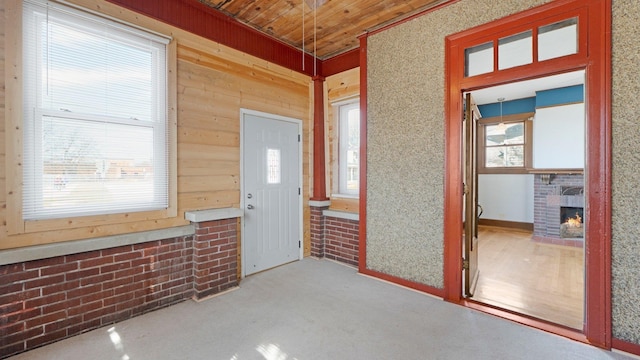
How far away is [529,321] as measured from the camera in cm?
243

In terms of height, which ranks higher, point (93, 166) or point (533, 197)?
point (93, 166)

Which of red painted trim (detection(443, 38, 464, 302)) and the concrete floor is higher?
red painted trim (detection(443, 38, 464, 302))

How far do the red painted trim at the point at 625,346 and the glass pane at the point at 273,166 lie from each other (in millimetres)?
3521

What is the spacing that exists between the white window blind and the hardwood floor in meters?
3.62

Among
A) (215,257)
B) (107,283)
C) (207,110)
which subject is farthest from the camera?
(207,110)

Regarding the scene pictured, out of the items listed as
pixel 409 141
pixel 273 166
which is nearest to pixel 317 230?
pixel 273 166

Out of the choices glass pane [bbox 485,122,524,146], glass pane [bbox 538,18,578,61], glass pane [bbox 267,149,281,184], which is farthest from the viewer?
glass pane [bbox 485,122,524,146]

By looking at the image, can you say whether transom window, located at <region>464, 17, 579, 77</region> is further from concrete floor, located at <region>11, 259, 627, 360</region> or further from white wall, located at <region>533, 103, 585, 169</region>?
white wall, located at <region>533, 103, 585, 169</region>

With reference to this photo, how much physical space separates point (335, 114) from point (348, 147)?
0.56 meters

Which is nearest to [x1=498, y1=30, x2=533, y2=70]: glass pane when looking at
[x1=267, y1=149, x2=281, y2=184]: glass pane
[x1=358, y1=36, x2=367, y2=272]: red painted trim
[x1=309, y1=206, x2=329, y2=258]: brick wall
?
[x1=358, y1=36, x2=367, y2=272]: red painted trim

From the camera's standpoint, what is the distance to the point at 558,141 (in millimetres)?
5570

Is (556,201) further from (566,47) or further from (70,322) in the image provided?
(70,322)

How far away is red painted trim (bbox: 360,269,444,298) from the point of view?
2.94 meters

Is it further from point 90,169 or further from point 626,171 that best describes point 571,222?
point 90,169
